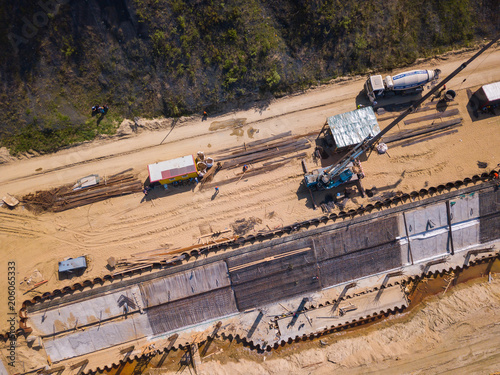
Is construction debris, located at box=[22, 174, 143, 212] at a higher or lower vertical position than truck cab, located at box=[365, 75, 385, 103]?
lower

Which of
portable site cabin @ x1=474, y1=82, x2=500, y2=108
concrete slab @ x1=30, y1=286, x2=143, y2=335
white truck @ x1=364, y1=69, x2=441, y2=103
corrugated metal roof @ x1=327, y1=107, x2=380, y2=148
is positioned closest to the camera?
concrete slab @ x1=30, y1=286, x2=143, y2=335

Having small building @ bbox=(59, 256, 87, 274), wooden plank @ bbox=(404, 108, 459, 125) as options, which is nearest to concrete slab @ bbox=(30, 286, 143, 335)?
small building @ bbox=(59, 256, 87, 274)

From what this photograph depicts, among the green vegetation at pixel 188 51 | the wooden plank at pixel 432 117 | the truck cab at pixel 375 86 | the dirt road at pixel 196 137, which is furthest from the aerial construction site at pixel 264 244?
the green vegetation at pixel 188 51

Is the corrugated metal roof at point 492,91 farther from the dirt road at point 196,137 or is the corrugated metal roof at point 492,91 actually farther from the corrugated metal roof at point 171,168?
the corrugated metal roof at point 171,168

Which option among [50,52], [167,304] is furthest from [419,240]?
[50,52]

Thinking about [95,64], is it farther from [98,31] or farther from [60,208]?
[60,208]

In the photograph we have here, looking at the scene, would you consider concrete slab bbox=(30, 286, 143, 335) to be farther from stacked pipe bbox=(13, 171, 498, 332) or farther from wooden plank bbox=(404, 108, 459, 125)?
wooden plank bbox=(404, 108, 459, 125)

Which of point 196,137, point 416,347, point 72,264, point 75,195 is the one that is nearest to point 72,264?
point 72,264
